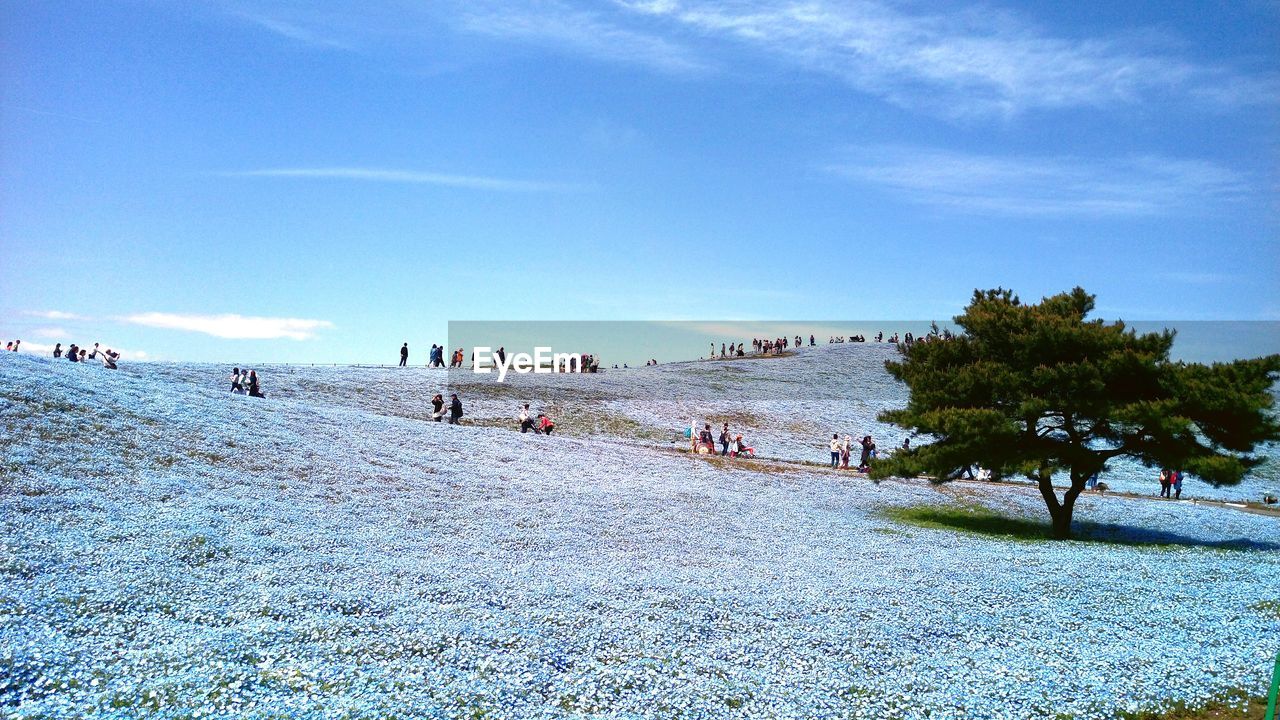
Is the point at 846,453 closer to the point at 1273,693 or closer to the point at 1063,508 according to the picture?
the point at 1063,508

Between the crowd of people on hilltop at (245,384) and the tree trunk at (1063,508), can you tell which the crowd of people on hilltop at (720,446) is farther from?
the crowd of people on hilltop at (245,384)

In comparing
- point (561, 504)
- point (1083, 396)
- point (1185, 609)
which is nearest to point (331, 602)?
point (561, 504)

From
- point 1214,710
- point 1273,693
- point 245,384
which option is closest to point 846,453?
point 1214,710

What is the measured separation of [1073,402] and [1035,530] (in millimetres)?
5270

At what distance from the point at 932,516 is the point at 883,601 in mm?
16522

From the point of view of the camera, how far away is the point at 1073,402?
27.6 m

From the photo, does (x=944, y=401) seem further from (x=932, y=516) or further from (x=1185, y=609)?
(x=1185, y=609)

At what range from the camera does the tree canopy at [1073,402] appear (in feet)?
88.6

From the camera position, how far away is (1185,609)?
17.2 m

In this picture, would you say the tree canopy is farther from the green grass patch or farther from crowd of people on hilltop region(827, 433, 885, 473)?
the green grass patch

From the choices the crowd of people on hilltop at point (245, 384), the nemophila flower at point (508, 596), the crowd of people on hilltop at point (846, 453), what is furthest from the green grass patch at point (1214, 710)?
the crowd of people on hilltop at point (245, 384)

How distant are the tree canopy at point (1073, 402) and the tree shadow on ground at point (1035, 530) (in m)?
1.51

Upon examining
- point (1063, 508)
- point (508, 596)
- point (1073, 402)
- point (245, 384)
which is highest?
point (1073, 402)

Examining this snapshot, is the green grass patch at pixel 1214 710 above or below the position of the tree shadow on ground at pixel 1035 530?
below
